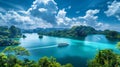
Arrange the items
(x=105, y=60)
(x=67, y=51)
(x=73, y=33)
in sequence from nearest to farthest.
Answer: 1. (x=105, y=60)
2. (x=67, y=51)
3. (x=73, y=33)

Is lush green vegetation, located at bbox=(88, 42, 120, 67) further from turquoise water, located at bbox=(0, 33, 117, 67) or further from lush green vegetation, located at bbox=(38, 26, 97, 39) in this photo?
lush green vegetation, located at bbox=(38, 26, 97, 39)

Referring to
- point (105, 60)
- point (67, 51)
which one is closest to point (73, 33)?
point (67, 51)

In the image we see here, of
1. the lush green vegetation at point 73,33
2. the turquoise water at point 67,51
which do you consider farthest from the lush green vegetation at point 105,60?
the lush green vegetation at point 73,33

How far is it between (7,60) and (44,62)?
10.4 feet

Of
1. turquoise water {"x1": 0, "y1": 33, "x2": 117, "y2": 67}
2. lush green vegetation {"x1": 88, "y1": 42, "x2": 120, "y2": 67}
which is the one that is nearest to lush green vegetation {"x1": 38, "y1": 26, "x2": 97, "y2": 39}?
turquoise water {"x1": 0, "y1": 33, "x2": 117, "y2": 67}

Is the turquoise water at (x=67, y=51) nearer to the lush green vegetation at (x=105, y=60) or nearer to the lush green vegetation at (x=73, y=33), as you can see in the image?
the lush green vegetation at (x=105, y=60)

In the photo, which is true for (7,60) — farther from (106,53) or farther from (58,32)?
(58,32)

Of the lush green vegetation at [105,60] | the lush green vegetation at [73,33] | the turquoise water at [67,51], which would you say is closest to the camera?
the lush green vegetation at [105,60]

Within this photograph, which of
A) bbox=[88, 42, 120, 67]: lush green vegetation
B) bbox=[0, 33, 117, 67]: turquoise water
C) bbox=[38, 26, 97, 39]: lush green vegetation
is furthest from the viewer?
bbox=[38, 26, 97, 39]: lush green vegetation

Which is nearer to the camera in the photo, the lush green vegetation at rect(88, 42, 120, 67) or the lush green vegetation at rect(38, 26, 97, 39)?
the lush green vegetation at rect(88, 42, 120, 67)

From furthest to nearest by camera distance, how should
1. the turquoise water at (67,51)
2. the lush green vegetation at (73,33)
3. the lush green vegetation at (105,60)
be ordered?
1. the lush green vegetation at (73,33)
2. the turquoise water at (67,51)
3. the lush green vegetation at (105,60)

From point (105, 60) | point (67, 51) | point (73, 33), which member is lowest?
point (67, 51)

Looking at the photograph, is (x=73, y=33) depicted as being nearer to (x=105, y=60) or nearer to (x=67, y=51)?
(x=67, y=51)

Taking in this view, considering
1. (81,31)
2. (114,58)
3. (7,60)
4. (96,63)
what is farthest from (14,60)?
(81,31)
